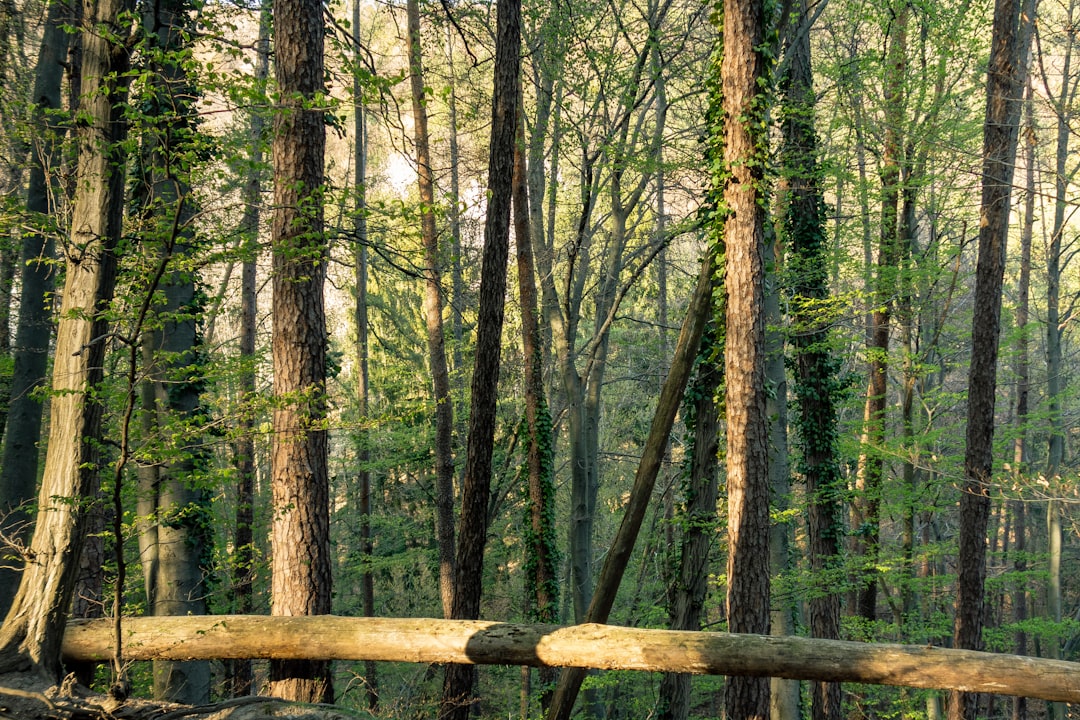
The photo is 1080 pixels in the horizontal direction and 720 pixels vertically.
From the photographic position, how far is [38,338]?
7.39 m

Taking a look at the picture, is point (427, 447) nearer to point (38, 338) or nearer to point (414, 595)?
point (414, 595)

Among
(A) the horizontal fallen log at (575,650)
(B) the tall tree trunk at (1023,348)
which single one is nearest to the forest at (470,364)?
(A) the horizontal fallen log at (575,650)

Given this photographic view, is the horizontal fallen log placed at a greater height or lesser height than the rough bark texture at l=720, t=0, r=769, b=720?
lesser

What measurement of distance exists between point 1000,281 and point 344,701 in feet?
44.9

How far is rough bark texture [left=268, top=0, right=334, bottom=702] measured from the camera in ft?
16.1

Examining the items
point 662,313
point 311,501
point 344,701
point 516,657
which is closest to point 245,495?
point 344,701

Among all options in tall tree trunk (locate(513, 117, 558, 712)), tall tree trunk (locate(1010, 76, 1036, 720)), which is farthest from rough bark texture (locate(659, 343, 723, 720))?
tall tree trunk (locate(1010, 76, 1036, 720))

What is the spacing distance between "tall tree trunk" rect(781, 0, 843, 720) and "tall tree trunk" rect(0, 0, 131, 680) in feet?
26.7

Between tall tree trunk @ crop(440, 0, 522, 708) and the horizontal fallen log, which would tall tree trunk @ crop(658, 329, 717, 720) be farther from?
the horizontal fallen log

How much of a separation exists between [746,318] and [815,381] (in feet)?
17.0

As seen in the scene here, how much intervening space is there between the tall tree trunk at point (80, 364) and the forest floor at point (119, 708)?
0.87 ft

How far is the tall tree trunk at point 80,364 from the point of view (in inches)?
160

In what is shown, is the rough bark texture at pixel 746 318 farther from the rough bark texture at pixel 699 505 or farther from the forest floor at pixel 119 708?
the forest floor at pixel 119 708

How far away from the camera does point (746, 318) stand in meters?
5.86
